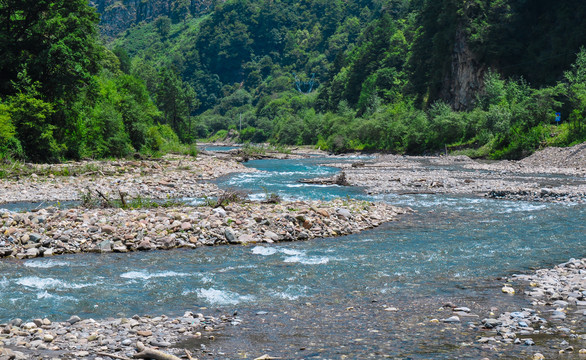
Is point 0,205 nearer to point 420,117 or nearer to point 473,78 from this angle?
point 420,117

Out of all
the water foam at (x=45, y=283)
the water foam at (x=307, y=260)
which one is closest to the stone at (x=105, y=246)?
the water foam at (x=45, y=283)

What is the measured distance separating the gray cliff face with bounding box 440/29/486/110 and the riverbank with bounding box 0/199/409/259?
230 ft

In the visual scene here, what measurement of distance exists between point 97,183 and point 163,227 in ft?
49.7

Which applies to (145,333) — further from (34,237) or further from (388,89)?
(388,89)

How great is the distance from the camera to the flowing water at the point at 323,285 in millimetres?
8336

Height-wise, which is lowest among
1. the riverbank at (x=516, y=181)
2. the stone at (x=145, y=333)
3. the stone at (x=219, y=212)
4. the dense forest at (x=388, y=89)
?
the riverbank at (x=516, y=181)

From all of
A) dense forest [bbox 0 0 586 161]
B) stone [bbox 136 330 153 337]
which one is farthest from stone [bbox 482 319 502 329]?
dense forest [bbox 0 0 586 161]

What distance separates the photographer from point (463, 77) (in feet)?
279

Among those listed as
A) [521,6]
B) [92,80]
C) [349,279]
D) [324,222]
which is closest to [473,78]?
[521,6]

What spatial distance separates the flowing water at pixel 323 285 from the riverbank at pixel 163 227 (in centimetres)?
64

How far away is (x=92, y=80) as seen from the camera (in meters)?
40.2

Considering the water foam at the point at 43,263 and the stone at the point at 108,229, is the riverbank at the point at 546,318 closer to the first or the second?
the water foam at the point at 43,263

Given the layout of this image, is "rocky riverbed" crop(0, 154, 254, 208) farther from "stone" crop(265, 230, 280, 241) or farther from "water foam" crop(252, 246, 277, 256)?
"water foam" crop(252, 246, 277, 256)

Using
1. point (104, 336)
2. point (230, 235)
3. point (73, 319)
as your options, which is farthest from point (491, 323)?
point (230, 235)
